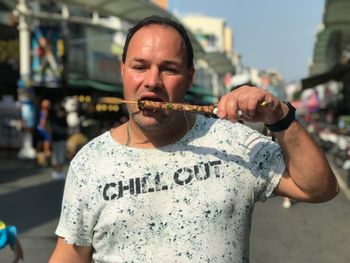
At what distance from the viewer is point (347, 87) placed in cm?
2348

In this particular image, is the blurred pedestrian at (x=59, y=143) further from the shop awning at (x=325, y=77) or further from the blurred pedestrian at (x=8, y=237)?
the shop awning at (x=325, y=77)

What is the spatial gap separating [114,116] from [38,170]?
12.9 metres

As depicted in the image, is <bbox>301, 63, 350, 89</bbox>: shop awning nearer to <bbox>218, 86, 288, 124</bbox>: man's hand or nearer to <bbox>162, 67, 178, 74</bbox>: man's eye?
<bbox>162, 67, 178, 74</bbox>: man's eye

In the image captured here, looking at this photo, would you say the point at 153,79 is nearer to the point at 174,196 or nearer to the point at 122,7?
the point at 174,196

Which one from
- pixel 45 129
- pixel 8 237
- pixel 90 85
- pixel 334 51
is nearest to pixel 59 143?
pixel 45 129

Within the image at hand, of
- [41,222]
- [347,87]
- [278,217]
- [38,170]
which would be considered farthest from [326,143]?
[41,222]

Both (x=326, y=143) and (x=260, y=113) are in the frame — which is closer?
(x=260, y=113)

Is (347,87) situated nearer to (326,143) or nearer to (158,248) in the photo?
(326,143)

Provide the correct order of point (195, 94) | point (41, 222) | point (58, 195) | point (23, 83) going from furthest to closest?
1. point (195, 94)
2. point (23, 83)
3. point (58, 195)
4. point (41, 222)

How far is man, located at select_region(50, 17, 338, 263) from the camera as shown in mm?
1604

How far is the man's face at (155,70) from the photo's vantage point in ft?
5.40

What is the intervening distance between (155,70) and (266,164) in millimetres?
471

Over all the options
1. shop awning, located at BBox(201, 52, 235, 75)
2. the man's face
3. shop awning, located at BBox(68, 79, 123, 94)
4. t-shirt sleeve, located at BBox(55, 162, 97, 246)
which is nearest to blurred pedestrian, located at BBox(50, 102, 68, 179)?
shop awning, located at BBox(68, 79, 123, 94)

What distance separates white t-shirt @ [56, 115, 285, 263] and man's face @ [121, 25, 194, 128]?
136mm
